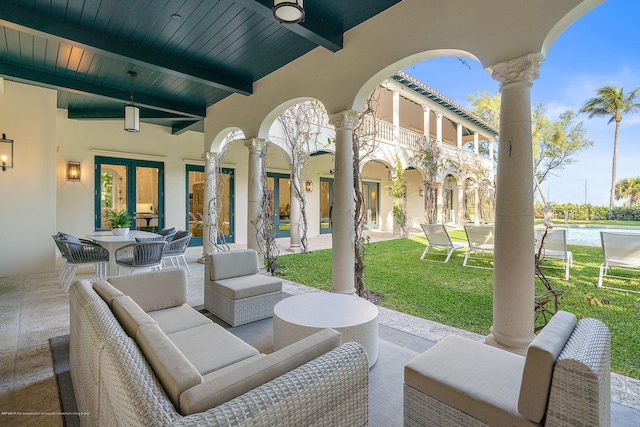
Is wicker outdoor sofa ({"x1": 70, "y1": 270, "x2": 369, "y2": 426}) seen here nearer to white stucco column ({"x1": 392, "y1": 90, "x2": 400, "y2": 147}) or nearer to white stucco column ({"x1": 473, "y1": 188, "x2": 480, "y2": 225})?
white stucco column ({"x1": 392, "y1": 90, "x2": 400, "y2": 147})

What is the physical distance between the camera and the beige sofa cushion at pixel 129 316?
1370 mm

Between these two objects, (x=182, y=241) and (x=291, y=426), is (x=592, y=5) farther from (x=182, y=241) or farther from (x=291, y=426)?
(x=182, y=241)

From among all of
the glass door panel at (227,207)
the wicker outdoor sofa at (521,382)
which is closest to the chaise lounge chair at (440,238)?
the wicker outdoor sofa at (521,382)

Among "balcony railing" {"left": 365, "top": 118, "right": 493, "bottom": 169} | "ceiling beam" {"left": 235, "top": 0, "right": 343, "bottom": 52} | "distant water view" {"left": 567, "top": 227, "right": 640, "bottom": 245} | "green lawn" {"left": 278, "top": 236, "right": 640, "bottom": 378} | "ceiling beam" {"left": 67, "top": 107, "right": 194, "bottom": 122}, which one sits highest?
"balcony railing" {"left": 365, "top": 118, "right": 493, "bottom": 169}

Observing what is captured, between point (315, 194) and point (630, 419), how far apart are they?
387 inches

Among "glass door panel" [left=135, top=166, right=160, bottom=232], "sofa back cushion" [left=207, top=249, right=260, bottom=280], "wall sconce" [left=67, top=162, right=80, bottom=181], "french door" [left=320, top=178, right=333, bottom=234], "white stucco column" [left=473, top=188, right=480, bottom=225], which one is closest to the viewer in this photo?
"sofa back cushion" [left=207, top=249, right=260, bottom=280]

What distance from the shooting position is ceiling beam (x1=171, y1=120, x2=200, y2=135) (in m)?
7.33

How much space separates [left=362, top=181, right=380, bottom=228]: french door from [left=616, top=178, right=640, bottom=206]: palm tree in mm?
10329

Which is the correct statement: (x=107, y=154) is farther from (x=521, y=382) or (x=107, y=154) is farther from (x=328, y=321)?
(x=521, y=382)

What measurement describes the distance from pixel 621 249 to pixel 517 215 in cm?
379

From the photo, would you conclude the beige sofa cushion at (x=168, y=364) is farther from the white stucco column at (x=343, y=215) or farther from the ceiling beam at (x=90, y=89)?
the ceiling beam at (x=90, y=89)

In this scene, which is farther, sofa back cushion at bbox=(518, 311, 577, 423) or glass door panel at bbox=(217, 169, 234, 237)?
glass door panel at bbox=(217, 169, 234, 237)

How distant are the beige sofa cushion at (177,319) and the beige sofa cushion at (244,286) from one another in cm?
60

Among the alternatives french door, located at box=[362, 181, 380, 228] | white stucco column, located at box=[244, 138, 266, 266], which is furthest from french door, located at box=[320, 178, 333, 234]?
white stucco column, located at box=[244, 138, 266, 266]
